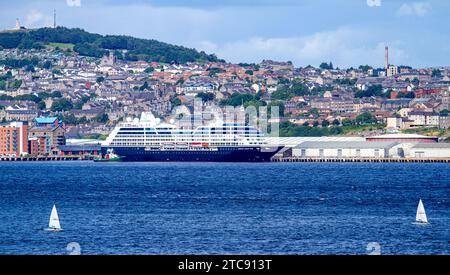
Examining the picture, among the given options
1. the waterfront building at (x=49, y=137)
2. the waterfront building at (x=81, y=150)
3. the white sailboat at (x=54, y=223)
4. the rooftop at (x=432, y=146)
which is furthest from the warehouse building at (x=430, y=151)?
the white sailboat at (x=54, y=223)

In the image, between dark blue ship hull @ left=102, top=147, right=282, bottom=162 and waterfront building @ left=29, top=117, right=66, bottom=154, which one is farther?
waterfront building @ left=29, top=117, right=66, bottom=154

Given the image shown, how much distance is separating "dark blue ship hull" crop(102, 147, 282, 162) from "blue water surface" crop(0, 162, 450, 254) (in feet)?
88.6

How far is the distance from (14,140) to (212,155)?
1986cm

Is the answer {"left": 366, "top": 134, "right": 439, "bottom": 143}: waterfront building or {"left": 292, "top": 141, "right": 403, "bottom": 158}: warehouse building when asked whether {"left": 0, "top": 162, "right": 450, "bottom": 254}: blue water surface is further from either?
{"left": 366, "top": 134, "right": 439, "bottom": 143}: waterfront building

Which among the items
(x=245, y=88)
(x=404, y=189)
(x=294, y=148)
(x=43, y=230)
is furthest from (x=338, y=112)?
(x=43, y=230)

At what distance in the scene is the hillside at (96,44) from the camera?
433 ft

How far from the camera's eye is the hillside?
132 meters

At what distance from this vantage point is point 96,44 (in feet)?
446

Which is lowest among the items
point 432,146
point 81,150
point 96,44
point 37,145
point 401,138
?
point 81,150

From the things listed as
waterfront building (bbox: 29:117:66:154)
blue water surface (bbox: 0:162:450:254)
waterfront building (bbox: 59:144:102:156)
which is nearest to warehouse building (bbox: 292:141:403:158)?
waterfront building (bbox: 59:144:102:156)

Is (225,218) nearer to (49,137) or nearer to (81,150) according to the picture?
Result: (81,150)

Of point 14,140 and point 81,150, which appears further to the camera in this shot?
point 14,140

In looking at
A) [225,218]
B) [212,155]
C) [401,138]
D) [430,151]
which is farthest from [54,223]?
[401,138]
